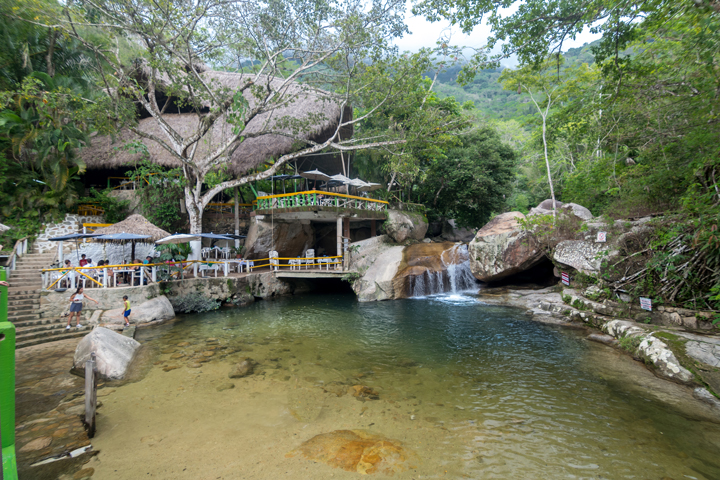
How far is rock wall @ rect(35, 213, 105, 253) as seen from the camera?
13500mm

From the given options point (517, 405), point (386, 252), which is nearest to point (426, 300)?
point (386, 252)

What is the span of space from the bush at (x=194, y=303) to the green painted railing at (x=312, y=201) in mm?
6064

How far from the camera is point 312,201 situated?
1645 cm

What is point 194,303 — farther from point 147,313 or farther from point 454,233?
point 454,233

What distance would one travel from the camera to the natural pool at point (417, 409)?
12.8 ft

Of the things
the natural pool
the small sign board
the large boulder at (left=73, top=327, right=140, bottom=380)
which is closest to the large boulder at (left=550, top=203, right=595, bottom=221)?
the small sign board

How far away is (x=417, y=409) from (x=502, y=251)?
429 inches

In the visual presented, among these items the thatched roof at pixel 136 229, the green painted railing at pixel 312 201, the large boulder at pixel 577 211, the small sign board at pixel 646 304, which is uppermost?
the green painted railing at pixel 312 201

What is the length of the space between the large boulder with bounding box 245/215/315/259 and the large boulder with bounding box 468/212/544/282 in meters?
10.4

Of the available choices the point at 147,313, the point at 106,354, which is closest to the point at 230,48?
the point at 147,313

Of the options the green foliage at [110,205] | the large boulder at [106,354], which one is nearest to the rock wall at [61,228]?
the green foliage at [110,205]

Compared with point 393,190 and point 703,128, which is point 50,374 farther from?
point 393,190

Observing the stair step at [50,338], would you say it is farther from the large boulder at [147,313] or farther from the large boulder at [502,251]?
the large boulder at [502,251]

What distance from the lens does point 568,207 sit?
14.1 metres
